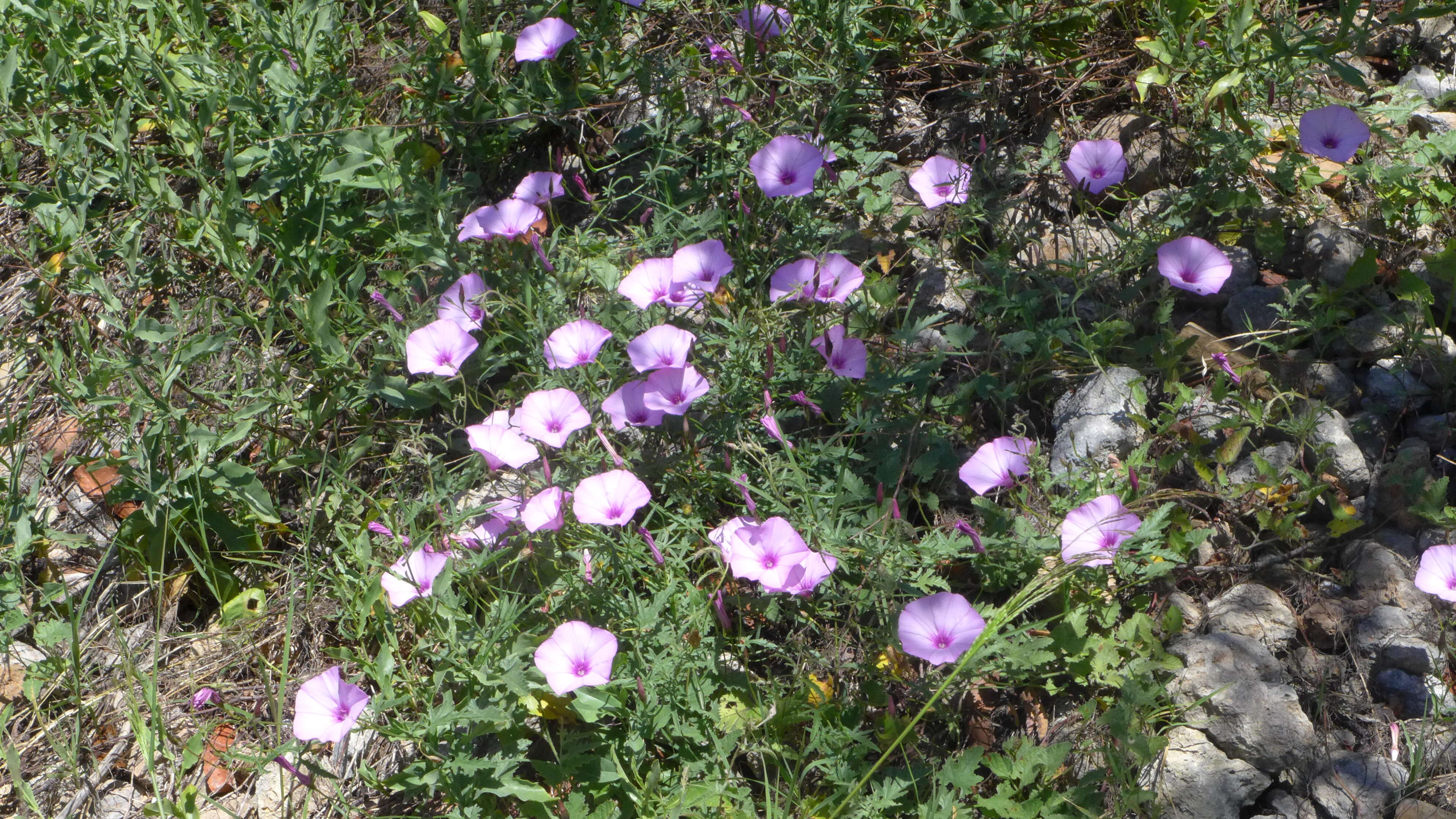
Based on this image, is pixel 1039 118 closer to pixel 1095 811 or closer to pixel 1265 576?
pixel 1265 576

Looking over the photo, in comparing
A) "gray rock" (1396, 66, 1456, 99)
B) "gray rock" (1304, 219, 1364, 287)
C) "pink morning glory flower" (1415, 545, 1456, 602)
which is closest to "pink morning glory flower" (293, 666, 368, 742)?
"pink morning glory flower" (1415, 545, 1456, 602)

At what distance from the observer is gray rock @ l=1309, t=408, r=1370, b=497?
2033 mm

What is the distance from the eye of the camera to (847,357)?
2.12 meters

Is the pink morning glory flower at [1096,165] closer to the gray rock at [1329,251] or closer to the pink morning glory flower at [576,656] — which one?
the gray rock at [1329,251]

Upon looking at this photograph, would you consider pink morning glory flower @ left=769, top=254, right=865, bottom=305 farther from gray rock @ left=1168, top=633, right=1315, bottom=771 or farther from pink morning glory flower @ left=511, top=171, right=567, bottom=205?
gray rock @ left=1168, top=633, right=1315, bottom=771

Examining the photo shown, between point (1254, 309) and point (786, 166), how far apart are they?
109 cm

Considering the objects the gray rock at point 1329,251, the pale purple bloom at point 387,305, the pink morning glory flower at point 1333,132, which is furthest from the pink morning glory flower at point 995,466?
the pale purple bloom at point 387,305

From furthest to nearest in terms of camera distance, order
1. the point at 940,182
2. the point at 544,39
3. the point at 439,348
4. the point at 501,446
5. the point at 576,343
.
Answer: the point at 544,39 → the point at 940,182 → the point at 439,348 → the point at 576,343 → the point at 501,446

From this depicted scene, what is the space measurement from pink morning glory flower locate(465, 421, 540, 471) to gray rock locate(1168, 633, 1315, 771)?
129 cm

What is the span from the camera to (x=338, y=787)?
190cm

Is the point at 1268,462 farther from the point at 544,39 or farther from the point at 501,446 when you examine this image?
the point at 544,39

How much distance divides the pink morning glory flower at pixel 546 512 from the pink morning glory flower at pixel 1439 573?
5.00 ft

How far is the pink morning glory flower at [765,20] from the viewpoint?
251 cm

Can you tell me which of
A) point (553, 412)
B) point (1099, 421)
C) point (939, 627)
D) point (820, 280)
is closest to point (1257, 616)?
point (1099, 421)
